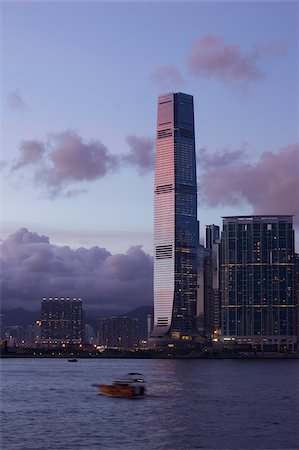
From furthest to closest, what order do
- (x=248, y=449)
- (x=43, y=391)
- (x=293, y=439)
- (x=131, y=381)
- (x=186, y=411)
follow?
(x=43, y=391) < (x=131, y=381) < (x=186, y=411) < (x=293, y=439) < (x=248, y=449)

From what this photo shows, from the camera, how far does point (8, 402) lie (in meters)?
149

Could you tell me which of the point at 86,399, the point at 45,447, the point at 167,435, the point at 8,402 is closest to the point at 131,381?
the point at 86,399

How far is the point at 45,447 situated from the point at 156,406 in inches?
1836

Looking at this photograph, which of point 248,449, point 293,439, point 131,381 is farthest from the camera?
point 131,381

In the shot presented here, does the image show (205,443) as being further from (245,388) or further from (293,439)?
(245,388)

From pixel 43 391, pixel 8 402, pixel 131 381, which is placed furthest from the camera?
pixel 43 391

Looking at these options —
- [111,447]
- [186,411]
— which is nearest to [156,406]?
[186,411]

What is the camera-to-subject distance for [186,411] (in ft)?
431

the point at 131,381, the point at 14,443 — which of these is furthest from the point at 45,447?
the point at 131,381

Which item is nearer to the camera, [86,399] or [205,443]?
[205,443]

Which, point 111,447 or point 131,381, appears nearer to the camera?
point 111,447

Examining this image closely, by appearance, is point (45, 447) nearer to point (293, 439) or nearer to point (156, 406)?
point (293, 439)

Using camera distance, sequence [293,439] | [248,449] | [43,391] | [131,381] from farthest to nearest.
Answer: [43,391], [131,381], [293,439], [248,449]

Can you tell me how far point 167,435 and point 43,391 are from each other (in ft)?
263
